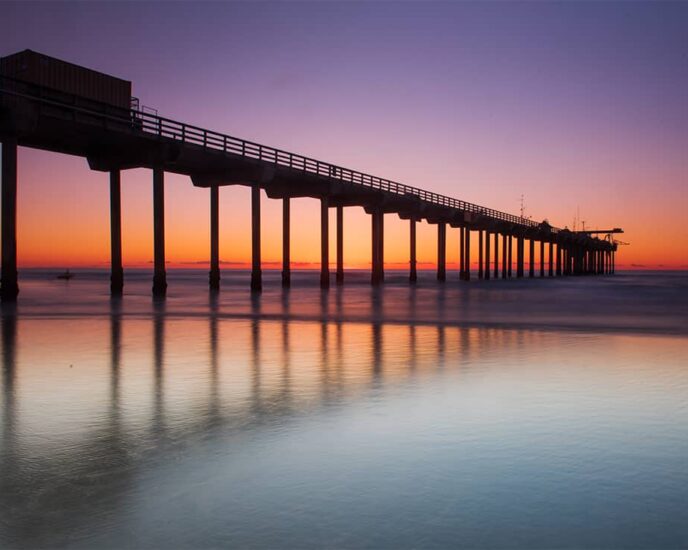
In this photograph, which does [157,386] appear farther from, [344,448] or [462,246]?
[462,246]

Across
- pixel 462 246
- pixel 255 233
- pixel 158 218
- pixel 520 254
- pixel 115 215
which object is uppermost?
pixel 115 215

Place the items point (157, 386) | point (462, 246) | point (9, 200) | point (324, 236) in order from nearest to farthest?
point (157, 386)
point (9, 200)
point (324, 236)
point (462, 246)

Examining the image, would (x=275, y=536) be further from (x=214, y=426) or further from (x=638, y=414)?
(x=638, y=414)

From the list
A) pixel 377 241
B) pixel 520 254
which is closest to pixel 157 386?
pixel 377 241

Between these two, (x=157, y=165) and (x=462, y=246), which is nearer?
(x=157, y=165)

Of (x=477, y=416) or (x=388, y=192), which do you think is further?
(x=388, y=192)

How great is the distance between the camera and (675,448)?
5312 millimetres

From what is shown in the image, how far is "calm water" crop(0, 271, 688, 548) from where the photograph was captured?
366 centimetres

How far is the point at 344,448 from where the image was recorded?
207 inches

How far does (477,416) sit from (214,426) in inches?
105

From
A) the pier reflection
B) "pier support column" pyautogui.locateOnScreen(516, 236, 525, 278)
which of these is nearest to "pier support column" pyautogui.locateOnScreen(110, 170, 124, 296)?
the pier reflection

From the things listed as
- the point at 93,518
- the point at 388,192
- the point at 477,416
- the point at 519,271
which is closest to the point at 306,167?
the point at 388,192

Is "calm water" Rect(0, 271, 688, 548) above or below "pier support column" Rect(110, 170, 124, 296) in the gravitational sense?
below

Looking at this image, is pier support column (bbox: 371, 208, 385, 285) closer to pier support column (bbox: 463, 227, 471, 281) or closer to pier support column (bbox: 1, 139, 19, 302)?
pier support column (bbox: 463, 227, 471, 281)
